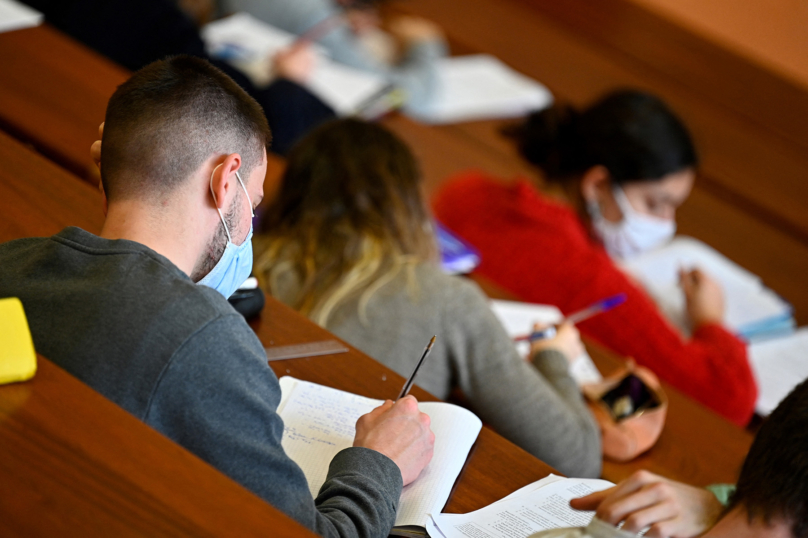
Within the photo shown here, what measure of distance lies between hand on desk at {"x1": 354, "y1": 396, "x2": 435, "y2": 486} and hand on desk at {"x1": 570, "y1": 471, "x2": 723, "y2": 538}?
0.67 ft

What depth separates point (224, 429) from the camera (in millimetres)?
745

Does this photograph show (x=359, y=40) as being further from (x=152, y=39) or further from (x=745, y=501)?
(x=745, y=501)

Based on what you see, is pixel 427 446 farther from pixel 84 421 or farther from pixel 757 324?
pixel 757 324

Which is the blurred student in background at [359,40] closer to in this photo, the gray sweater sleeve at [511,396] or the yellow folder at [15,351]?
the gray sweater sleeve at [511,396]

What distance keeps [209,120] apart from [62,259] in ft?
0.67

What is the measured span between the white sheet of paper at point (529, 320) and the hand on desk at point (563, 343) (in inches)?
1.8

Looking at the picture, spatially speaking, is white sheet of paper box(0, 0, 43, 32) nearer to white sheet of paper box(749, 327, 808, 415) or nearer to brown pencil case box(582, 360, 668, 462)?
brown pencil case box(582, 360, 668, 462)

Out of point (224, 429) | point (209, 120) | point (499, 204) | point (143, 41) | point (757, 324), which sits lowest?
point (757, 324)

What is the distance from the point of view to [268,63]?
8.18ft

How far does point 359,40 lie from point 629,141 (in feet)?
4.26

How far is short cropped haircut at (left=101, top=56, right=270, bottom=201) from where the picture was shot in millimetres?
830

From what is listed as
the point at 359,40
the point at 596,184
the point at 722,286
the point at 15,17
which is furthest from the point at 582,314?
the point at 359,40

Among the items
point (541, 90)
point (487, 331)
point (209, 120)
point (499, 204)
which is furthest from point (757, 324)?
point (209, 120)

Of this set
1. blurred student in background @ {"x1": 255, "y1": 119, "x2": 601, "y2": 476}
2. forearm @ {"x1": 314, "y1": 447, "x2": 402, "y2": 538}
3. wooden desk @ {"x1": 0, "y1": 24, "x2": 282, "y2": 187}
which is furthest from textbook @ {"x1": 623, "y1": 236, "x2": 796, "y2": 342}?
forearm @ {"x1": 314, "y1": 447, "x2": 402, "y2": 538}
